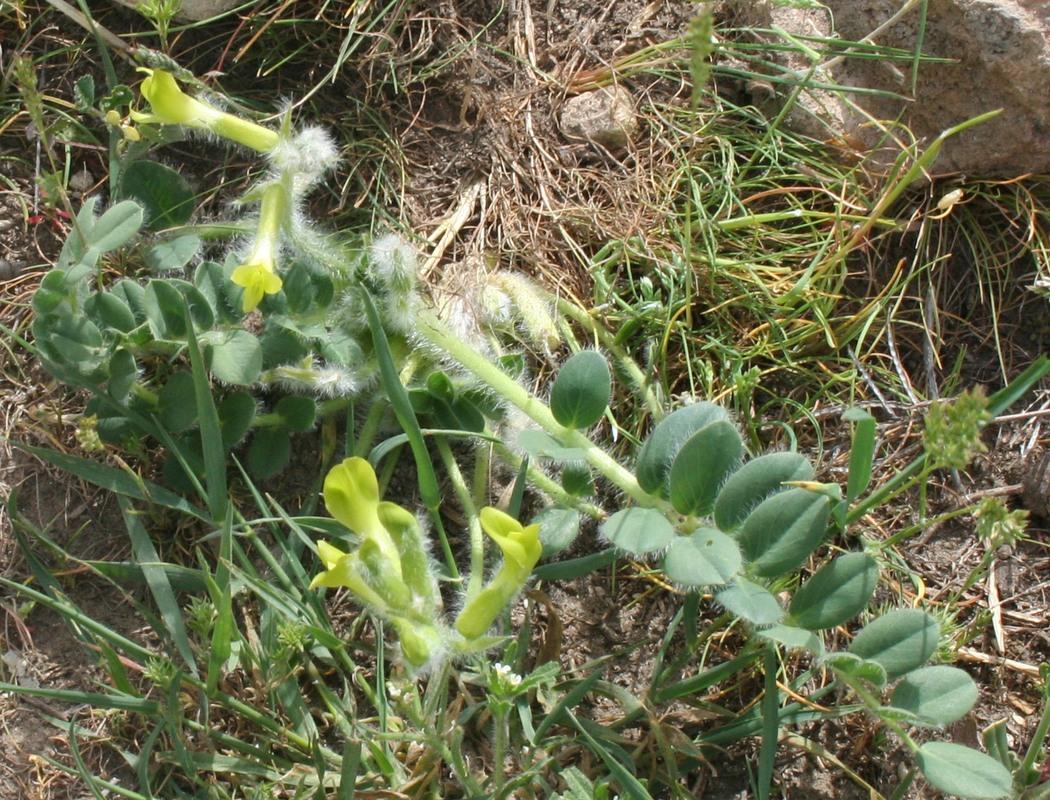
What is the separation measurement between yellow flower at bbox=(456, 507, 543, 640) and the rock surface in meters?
1.28

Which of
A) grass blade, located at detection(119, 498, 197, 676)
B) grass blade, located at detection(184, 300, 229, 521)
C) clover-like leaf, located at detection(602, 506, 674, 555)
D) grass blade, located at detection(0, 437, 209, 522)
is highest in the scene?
clover-like leaf, located at detection(602, 506, 674, 555)

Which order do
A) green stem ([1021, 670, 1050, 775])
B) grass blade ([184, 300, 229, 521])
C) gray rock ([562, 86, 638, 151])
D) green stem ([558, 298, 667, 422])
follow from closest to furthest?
green stem ([1021, 670, 1050, 775]) < grass blade ([184, 300, 229, 521]) < green stem ([558, 298, 667, 422]) < gray rock ([562, 86, 638, 151])

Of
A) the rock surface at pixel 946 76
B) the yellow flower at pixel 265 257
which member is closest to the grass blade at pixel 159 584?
the yellow flower at pixel 265 257

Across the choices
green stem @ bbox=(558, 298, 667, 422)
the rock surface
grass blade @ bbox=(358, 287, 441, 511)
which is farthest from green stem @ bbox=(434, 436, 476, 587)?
the rock surface

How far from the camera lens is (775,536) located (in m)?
1.77

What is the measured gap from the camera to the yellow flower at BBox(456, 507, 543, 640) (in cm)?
169

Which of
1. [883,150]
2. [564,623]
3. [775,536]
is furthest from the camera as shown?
[883,150]

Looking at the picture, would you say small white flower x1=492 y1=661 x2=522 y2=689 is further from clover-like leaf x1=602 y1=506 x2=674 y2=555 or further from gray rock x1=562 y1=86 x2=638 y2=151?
gray rock x1=562 y1=86 x2=638 y2=151

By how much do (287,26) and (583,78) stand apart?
764 millimetres

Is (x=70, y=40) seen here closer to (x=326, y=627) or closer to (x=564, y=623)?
(x=326, y=627)

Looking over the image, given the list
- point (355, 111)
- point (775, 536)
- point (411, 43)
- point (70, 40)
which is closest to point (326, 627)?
point (775, 536)

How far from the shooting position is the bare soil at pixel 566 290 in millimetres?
2160

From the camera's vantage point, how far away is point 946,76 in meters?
2.38

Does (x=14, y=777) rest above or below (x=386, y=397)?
below
